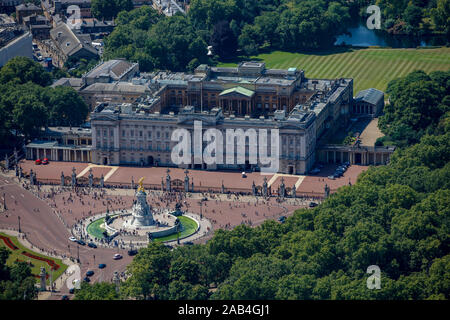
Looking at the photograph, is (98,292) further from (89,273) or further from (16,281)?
(89,273)

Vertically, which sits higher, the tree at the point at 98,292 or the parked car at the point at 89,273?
the tree at the point at 98,292

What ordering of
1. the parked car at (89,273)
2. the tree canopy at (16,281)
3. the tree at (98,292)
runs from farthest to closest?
the parked car at (89,273) → the tree canopy at (16,281) → the tree at (98,292)

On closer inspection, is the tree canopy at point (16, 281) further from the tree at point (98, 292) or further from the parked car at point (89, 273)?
the parked car at point (89, 273)

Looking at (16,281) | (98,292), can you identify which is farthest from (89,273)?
(98,292)

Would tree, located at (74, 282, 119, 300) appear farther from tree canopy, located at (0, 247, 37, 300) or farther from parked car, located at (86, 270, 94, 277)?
parked car, located at (86, 270, 94, 277)

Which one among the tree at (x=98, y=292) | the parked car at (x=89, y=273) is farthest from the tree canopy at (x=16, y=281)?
the parked car at (x=89, y=273)

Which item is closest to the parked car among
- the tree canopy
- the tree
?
the tree canopy

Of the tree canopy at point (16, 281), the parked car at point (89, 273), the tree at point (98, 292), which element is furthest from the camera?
the parked car at point (89, 273)

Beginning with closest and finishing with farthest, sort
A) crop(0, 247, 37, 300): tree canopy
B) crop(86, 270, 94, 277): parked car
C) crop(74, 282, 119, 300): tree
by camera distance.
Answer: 1. crop(74, 282, 119, 300): tree
2. crop(0, 247, 37, 300): tree canopy
3. crop(86, 270, 94, 277): parked car

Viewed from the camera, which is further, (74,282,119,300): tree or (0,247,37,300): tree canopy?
(0,247,37,300): tree canopy

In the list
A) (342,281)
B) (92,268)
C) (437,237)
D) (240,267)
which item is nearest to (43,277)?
(92,268)
